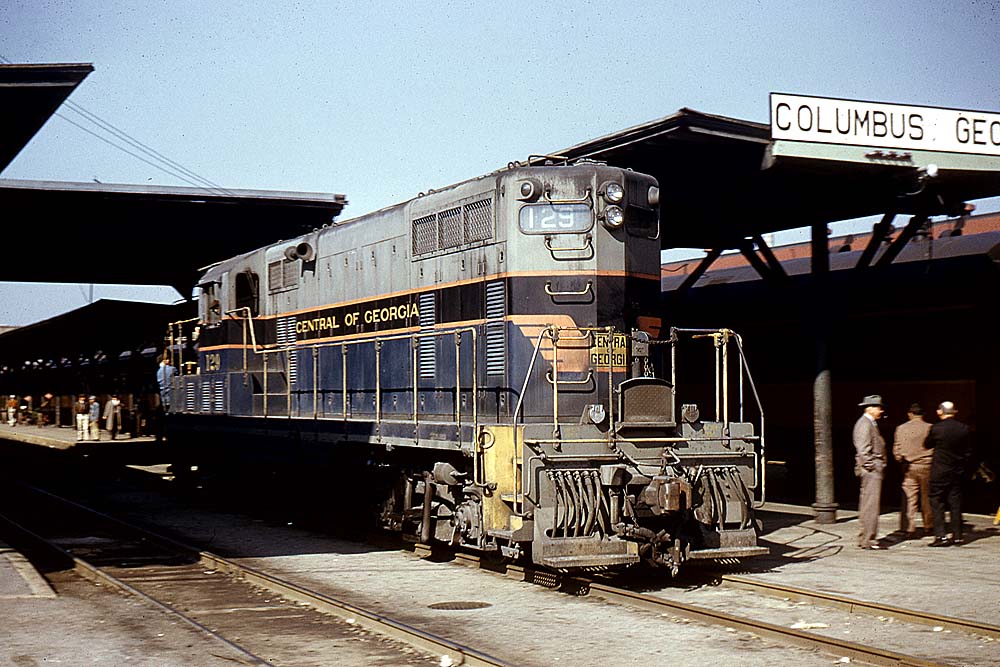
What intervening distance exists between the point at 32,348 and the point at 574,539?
45959mm

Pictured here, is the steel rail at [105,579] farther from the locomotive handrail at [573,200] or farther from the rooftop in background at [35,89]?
the locomotive handrail at [573,200]

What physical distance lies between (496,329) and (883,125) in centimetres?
578

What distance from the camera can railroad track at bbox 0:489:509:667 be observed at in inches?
307

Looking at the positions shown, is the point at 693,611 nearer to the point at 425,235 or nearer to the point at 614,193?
the point at 614,193

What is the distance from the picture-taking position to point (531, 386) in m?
10.5

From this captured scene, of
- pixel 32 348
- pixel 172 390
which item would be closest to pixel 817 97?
pixel 172 390

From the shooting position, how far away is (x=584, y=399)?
34.5 feet

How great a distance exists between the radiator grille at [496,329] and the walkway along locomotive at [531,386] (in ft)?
0.08

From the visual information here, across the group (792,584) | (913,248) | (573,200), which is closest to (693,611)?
(792,584)

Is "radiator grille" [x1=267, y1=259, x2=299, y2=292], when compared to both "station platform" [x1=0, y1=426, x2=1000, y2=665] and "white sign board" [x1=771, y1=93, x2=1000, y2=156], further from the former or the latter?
"white sign board" [x1=771, y1=93, x2=1000, y2=156]

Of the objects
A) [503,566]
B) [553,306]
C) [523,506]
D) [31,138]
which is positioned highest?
[31,138]

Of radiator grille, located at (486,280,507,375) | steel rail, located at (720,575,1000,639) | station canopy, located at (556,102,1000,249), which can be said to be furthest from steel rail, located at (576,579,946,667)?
station canopy, located at (556,102,1000,249)

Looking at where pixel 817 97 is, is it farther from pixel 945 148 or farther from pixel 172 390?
pixel 172 390

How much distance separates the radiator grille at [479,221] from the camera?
36.0 feet
